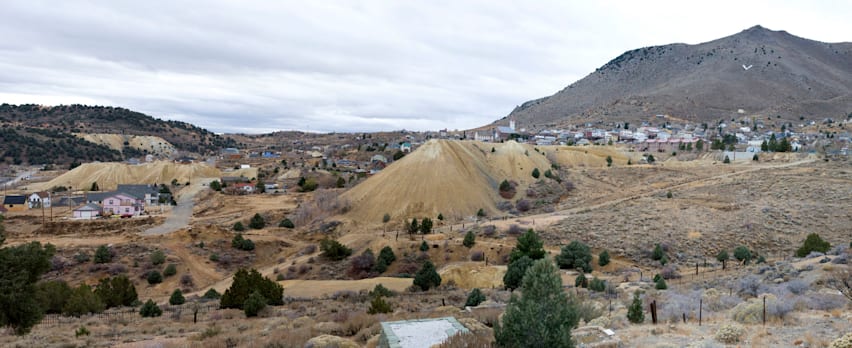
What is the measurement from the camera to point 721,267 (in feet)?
93.6

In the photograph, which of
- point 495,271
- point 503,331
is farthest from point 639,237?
point 503,331

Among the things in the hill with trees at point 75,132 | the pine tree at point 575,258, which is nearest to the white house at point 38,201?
the hill with trees at point 75,132

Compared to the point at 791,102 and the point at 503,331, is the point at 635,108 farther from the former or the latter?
the point at 503,331

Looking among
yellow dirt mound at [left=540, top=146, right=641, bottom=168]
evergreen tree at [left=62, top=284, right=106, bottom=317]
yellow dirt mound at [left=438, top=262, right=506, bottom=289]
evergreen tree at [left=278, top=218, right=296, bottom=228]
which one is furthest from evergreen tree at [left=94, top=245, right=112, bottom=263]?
yellow dirt mound at [left=540, top=146, right=641, bottom=168]

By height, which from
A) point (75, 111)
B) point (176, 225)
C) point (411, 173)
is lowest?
point (176, 225)

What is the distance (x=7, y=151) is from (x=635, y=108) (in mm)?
138278

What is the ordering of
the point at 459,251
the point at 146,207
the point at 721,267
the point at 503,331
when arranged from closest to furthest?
the point at 503,331
the point at 721,267
the point at 459,251
the point at 146,207

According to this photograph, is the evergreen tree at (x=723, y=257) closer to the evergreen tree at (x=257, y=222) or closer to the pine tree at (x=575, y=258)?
the pine tree at (x=575, y=258)

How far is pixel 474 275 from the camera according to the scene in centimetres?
2877

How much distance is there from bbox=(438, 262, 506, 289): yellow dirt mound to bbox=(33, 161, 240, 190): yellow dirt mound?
62728 millimetres

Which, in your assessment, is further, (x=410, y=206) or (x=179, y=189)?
(x=179, y=189)

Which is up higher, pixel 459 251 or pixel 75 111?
pixel 75 111

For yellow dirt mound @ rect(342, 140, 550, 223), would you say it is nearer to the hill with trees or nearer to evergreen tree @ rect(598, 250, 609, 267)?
evergreen tree @ rect(598, 250, 609, 267)

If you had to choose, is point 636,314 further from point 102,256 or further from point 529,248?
point 102,256
